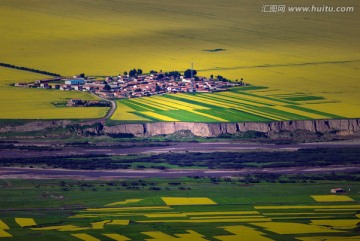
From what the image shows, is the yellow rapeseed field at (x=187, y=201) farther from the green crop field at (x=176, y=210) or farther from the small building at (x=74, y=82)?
the small building at (x=74, y=82)

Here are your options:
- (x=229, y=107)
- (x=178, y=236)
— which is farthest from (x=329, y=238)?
(x=229, y=107)

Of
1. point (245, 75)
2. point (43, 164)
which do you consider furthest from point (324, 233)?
point (245, 75)

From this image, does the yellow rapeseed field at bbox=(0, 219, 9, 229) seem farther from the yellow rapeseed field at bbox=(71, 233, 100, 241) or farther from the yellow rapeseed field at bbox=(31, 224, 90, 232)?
the yellow rapeseed field at bbox=(71, 233, 100, 241)

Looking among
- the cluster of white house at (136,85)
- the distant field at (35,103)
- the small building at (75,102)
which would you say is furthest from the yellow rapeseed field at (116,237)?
the cluster of white house at (136,85)

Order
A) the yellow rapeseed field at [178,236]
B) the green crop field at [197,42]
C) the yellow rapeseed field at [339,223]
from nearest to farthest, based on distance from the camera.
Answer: the yellow rapeseed field at [178,236], the yellow rapeseed field at [339,223], the green crop field at [197,42]

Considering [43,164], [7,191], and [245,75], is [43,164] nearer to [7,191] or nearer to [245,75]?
[7,191]

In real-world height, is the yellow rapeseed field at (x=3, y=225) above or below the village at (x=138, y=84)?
below
